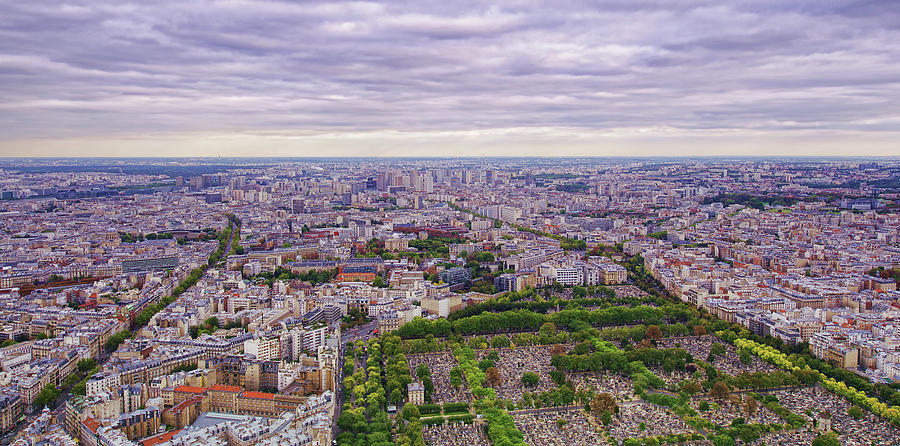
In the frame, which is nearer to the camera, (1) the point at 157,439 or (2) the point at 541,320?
(1) the point at 157,439

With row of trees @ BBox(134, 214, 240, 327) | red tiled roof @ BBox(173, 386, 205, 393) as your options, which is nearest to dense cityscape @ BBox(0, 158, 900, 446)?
red tiled roof @ BBox(173, 386, 205, 393)

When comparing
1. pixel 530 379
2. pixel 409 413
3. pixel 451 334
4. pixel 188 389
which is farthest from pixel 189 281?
pixel 530 379

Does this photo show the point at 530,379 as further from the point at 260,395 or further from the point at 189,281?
the point at 189,281

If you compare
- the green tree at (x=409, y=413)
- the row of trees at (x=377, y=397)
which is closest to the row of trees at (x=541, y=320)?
the row of trees at (x=377, y=397)

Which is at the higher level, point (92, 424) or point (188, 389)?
point (188, 389)

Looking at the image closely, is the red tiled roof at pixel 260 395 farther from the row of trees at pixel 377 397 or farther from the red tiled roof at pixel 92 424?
the red tiled roof at pixel 92 424

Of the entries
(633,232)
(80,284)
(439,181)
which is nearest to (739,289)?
(633,232)

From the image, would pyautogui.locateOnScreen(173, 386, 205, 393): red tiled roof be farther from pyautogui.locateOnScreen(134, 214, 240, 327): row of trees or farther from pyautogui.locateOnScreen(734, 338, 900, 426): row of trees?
pyautogui.locateOnScreen(734, 338, 900, 426): row of trees

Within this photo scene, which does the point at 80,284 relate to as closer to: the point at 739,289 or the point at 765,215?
the point at 739,289
